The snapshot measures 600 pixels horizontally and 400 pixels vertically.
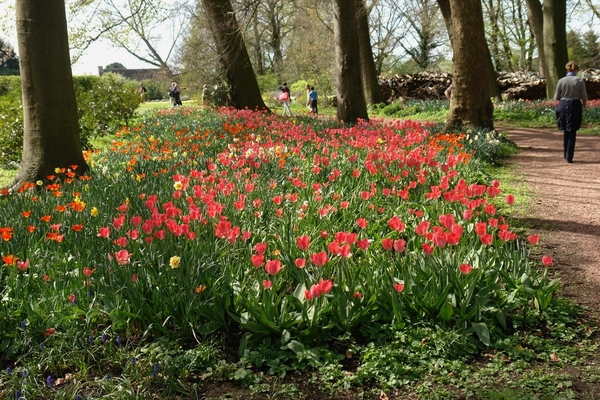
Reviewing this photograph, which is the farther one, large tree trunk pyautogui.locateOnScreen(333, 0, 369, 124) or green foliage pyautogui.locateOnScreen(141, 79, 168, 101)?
green foliage pyautogui.locateOnScreen(141, 79, 168, 101)

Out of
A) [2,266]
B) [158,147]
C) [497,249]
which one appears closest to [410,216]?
[497,249]

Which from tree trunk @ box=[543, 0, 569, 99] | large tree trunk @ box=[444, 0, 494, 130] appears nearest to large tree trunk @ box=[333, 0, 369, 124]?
large tree trunk @ box=[444, 0, 494, 130]

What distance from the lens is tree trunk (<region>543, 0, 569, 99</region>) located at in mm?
16188

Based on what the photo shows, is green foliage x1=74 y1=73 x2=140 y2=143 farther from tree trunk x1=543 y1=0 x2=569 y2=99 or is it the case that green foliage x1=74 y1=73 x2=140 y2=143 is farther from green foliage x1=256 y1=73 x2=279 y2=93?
green foliage x1=256 y1=73 x2=279 y2=93

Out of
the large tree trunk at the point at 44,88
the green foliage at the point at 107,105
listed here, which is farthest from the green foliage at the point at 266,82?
the large tree trunk at the point at 44,88

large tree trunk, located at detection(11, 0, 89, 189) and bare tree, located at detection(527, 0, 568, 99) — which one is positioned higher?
bare tree, located at detection(527, 0, 568, 99)

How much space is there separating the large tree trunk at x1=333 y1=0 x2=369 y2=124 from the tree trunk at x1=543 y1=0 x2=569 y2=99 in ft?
23.6

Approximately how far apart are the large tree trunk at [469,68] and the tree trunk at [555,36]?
22.4ft

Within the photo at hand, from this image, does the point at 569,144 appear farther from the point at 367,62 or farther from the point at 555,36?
the point at 367,62

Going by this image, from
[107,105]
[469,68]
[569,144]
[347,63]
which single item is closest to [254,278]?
[569,144]

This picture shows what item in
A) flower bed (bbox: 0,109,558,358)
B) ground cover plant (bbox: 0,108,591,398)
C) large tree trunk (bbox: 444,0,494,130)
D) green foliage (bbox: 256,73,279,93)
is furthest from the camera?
green foliage (bbox: 256,73,279,93)

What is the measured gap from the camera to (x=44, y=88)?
22.2 ft

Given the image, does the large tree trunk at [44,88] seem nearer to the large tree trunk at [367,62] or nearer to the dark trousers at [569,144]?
the dark trousers at [569,144]

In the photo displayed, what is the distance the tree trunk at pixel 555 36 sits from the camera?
16188 mm
